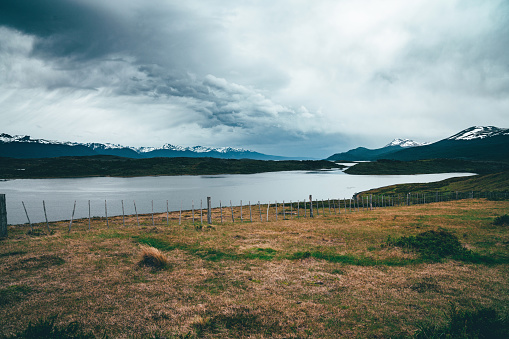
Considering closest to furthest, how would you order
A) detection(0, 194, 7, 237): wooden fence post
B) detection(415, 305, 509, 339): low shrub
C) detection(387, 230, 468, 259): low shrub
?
1. detection(415, 305, 509, 339): low shrub
2. detection(387, 230, 468, 259): low shrub
3. detection(0, 194, 7, 237): wooden fence post

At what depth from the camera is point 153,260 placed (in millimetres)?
14375

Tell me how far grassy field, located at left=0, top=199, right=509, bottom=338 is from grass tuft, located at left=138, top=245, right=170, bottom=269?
4.2 inches

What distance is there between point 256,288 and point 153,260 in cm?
618

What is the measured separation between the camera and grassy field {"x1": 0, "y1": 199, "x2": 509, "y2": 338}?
8.38 metres

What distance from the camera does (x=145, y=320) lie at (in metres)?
8.95

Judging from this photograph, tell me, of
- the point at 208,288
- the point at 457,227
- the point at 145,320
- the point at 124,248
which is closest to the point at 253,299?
the point at 208,288

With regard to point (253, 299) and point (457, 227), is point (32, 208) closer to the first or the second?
point (253, 299)

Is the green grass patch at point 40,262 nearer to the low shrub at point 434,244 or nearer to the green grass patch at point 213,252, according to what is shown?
the green grass patch at point 213,252

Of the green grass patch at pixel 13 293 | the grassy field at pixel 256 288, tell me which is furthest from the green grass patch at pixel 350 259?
the green grass patch at pixel 13 293

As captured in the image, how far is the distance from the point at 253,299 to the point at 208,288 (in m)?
2.26

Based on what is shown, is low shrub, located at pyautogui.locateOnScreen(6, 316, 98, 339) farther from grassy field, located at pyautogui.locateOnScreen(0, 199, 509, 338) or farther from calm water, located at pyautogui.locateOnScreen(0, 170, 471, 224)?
calm water, located at pyautogui.locateOnScreen(0, 170, 471, 224)

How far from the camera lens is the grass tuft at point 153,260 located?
14192 millimetres

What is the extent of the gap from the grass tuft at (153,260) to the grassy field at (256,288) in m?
0.11

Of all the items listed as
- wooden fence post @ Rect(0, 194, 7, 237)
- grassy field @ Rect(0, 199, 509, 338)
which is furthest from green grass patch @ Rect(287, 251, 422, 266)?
wooden fence post @ Rect(0, 194, 7, 237)
